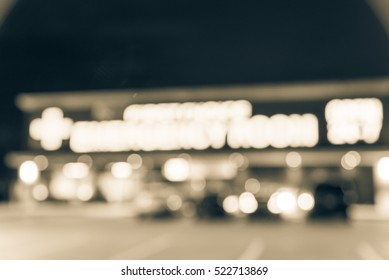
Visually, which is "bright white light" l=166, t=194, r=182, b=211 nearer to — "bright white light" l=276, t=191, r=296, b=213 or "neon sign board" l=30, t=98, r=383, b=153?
"bright white light" l=276, t=191, r=296, b=213

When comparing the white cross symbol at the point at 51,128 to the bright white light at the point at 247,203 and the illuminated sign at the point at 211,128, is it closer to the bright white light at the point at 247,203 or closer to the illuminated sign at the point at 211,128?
the illuminated sign at the point at 211,128

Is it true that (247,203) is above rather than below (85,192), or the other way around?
below

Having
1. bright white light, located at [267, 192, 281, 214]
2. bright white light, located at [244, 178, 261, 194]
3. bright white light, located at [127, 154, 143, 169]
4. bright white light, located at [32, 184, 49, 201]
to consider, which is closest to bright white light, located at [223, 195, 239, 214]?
bright white light, located at [244, 178, 261, 194]

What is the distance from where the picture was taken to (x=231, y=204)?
29234 mm

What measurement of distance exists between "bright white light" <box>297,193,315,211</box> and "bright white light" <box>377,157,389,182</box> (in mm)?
9513

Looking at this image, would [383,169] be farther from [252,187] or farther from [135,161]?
[135,161]

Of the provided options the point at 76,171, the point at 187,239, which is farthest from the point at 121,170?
the point at 187,239

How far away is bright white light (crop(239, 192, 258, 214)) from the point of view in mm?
28609

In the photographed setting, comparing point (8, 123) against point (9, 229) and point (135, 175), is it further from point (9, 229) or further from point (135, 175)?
point (9, 229)

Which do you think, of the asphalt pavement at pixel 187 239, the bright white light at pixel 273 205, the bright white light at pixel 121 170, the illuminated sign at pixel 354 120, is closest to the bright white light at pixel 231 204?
the asphalt pavement at pixel 187 239

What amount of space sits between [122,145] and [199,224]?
417 inches

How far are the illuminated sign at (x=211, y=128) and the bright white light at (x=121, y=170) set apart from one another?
286 centimetres

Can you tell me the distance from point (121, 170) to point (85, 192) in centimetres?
323
